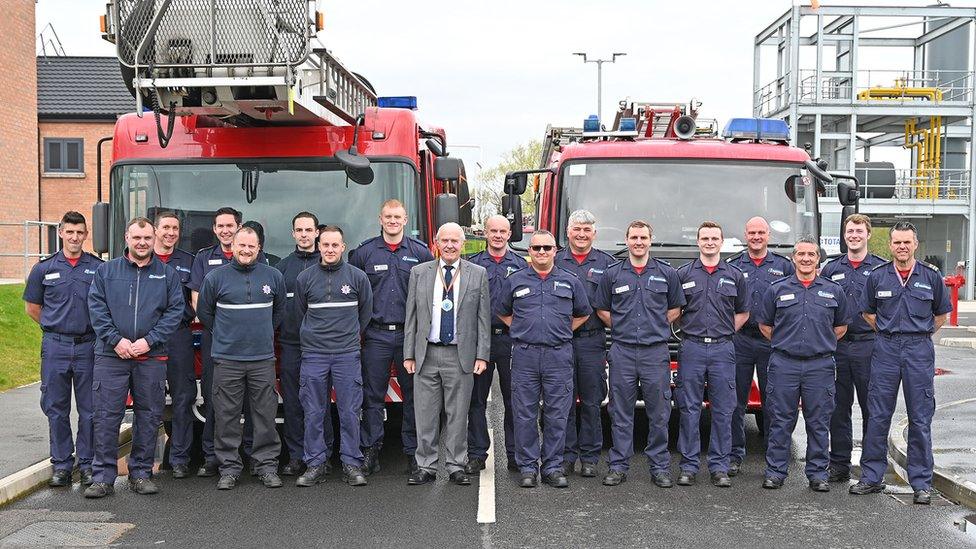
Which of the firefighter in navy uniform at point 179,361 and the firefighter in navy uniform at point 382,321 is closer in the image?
the firefighter in navy uniform at point 179,361

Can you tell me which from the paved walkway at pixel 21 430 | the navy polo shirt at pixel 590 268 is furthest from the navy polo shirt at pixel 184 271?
the navy polo shirt at pixel 590 268

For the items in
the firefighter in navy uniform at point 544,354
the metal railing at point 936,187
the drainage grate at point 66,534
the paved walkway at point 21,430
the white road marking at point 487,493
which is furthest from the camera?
the metal railing at point 936,187

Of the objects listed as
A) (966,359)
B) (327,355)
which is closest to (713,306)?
(327,355)

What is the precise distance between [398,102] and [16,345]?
792 cm

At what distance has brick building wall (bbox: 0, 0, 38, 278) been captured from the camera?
84.8 ft

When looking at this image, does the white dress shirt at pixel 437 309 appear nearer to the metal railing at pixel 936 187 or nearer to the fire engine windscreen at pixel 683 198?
the fire engine windscreen at pixel 683 198

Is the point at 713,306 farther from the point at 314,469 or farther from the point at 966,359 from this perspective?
the point at 966,359

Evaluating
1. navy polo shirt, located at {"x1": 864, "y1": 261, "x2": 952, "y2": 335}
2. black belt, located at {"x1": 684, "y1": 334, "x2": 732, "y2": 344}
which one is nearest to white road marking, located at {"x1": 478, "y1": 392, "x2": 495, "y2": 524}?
black belt, located at {"x1": 684, "y1": 334, "x2": 732, "y2": 344}

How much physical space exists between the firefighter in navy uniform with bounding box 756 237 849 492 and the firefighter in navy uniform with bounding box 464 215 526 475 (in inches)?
77.6

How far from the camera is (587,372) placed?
8.24 m

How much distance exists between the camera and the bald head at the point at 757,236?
8.66 meters

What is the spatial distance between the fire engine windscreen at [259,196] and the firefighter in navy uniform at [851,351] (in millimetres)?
3552

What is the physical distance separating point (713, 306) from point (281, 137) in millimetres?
3650

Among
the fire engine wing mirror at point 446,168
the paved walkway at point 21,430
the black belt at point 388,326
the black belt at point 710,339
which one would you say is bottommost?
the paved walkway at point 21,430
